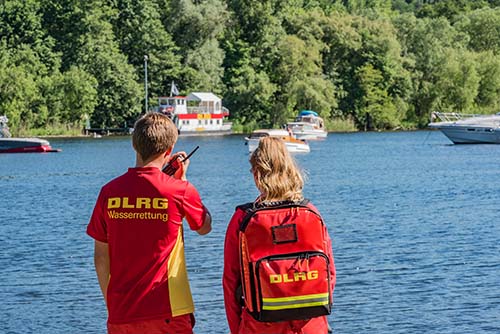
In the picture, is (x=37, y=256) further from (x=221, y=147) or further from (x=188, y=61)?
(x=188, y=61)

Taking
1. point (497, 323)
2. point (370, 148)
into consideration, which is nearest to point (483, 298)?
point (497, 323)

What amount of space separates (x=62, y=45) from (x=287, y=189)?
100051 millimetres

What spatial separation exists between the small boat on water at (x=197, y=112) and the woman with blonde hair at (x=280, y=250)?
92.2 metres

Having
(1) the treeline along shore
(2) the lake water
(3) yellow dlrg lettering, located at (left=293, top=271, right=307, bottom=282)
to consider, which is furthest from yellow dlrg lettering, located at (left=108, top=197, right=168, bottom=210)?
(1) the treeline along shore

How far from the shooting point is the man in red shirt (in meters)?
6.53

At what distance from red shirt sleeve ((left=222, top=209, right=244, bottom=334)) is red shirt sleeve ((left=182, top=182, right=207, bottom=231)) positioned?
284 millimetres

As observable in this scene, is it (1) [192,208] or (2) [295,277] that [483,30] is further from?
(2) [295,277]

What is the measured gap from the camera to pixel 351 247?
22500 millimetres

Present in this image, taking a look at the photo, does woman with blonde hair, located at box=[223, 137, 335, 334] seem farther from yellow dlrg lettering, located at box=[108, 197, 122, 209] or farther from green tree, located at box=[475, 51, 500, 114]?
green tree, located at box=[475, 51, 500, 114]

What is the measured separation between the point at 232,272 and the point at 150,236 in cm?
58

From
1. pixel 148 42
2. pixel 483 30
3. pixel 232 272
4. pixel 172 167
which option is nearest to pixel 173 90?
pixel 148 42

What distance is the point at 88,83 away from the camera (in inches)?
3885

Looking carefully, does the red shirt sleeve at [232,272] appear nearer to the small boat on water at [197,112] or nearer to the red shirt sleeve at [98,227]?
the red shirt sleeve at [98,227]

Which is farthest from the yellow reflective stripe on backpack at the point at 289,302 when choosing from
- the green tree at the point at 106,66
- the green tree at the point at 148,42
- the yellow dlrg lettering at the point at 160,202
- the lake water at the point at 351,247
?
the green tree at the point at 148,42
